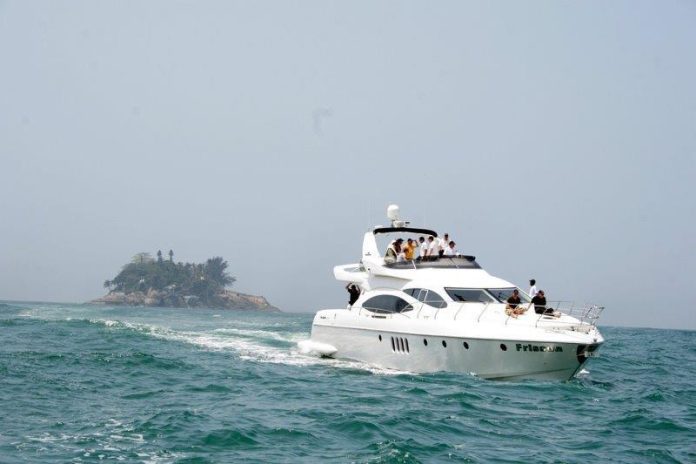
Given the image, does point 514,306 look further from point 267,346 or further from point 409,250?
point 267,346

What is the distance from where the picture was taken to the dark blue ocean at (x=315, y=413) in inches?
496

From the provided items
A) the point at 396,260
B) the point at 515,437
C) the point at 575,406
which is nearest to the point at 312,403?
the point at 515,437

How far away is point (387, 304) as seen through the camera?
81.2 ft

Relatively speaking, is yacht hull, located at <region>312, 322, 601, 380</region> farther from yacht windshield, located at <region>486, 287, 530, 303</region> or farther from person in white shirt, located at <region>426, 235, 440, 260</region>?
person in white shirt, located at <region>426, 235, 440, 260</region>

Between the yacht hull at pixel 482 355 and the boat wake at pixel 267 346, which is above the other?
the yacht hull at pixel 482 355

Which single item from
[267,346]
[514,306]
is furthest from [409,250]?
[267,346]

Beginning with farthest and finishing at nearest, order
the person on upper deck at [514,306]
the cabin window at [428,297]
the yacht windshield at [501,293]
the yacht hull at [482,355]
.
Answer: the yacht windshield at [501,293], the cabin window at [428,297], the person on upper deck at [514,306], the yacht hull at [482,355]

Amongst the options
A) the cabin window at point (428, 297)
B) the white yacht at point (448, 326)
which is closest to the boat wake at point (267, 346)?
the white yacht at point (448, 326)

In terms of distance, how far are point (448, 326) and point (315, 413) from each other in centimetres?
690

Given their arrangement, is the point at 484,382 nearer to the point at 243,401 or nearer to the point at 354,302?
the point at 243,401

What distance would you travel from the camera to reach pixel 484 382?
20.3 meters

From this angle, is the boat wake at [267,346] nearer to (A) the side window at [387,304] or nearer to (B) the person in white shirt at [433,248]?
(A) the side window at [387,304]

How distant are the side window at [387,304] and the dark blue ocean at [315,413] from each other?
6.59 ft

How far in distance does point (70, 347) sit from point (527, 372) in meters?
16.8
